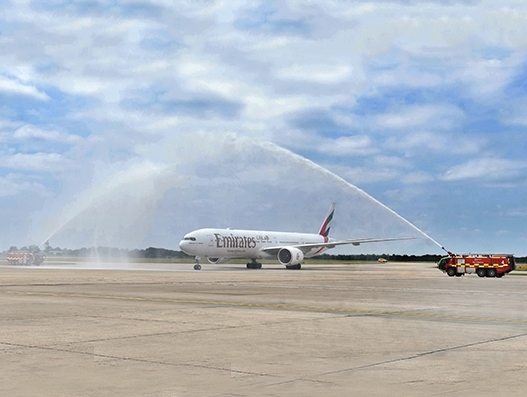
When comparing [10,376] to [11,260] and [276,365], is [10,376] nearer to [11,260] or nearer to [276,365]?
[276,365]

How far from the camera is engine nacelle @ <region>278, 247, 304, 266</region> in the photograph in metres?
80.3

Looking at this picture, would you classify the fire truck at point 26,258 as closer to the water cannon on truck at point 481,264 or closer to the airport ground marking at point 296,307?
the water cannon on truck at point 481,264

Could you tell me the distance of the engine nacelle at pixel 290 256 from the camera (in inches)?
3162

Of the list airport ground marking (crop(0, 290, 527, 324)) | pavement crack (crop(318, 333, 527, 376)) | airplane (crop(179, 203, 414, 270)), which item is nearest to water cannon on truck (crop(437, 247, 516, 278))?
airplane (crop(179, 203, 414, 270))

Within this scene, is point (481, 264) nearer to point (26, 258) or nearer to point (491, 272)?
point (491, 272)

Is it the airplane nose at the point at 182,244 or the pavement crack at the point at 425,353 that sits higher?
the airplane nose at the point at 182,244

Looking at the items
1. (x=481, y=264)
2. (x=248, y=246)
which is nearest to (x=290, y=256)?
(x=248, y=246)

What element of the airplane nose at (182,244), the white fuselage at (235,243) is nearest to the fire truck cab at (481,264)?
the white fuselage at (235,243)

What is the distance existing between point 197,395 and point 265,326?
26.8ft

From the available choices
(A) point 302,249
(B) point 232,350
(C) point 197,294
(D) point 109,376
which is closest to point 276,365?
(B) point 232,350

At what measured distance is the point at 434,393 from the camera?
8.97 m

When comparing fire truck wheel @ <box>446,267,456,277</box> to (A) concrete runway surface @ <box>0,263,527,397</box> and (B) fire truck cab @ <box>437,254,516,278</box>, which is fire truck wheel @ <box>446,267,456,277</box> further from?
(A) concrete runway surface @ <box>0,263,527,397</box>

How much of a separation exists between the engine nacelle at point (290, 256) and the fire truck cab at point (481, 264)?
76.2 feet

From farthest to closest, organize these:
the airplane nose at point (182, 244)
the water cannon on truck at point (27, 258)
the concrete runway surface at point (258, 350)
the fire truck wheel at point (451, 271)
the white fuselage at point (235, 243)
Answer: the water cannon on truck at point (27, 258), the white fuselage at point (235, 243), the airplane nose at point (182, 244), the fire truck wheel at point (451, 271), the concrete runway surface at point (258, 350)
